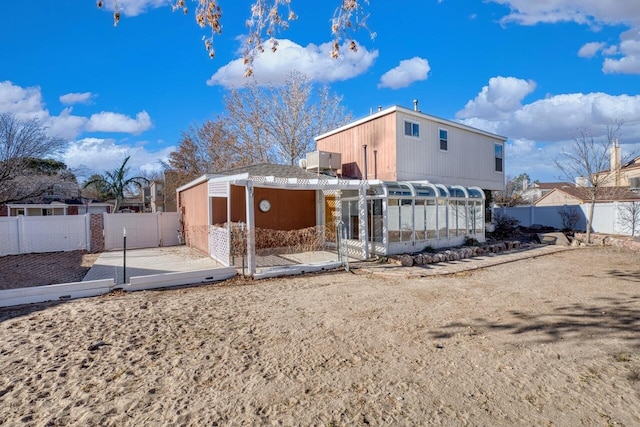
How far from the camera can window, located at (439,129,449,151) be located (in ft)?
48.0

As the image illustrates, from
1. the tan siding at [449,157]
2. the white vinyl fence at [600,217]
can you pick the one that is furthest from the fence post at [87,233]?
the white vinyl fence at [600,217]

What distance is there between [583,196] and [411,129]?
18.4m

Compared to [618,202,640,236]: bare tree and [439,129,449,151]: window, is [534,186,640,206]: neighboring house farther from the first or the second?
[439,129,449,151]: window

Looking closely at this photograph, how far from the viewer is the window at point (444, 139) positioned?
14.6m

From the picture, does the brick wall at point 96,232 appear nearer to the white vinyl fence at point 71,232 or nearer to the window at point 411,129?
the white vinyl fence at point 71,232

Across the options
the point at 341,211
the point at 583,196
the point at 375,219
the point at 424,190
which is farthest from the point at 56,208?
the point at 583,196

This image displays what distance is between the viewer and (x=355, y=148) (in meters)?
14.9

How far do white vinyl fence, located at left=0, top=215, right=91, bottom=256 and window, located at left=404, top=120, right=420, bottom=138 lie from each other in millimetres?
13303

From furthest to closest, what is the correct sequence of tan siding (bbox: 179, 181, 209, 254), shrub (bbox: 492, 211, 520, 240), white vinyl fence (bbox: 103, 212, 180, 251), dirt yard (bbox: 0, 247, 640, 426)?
shrub (bbox: 492, 211, 520, 240) < white vinyl fence (bbox: 103, 212, 180, 251) < tan siding (bbox: 179, 181, 209, 254) < dirt yard (bbox: 0, 247, 640, 426)

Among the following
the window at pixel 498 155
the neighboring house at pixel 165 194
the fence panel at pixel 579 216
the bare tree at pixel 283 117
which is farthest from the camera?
the neighboring house at pixel 165 194

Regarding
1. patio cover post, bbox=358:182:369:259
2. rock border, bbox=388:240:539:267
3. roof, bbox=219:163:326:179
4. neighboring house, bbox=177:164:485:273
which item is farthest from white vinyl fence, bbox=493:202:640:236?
roof, bbox=219:163:326:179

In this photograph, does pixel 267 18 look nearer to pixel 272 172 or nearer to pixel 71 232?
pixel 272 172

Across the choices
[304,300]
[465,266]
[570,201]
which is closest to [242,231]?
[304,300]

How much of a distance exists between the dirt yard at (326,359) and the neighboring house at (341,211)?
131 inches
